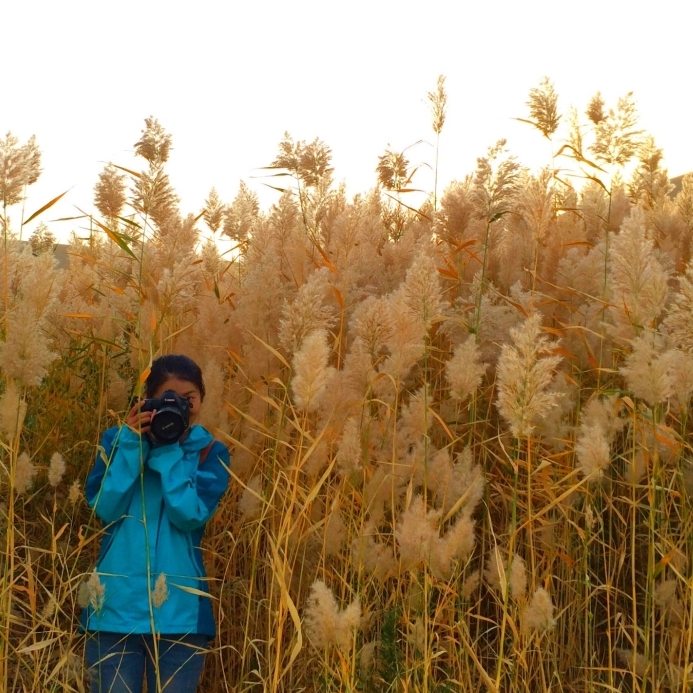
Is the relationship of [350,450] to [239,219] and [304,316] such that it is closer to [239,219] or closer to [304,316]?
[304,316]

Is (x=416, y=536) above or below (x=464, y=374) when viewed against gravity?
below

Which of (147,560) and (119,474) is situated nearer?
(147,560)

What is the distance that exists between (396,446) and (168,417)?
697mm

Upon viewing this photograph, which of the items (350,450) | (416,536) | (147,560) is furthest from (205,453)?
(416,536)

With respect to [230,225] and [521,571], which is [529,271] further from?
[230,225]

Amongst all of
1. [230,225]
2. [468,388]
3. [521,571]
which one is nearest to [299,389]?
[468,388]

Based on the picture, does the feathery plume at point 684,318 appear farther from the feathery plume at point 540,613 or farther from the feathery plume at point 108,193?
the feathery plume at point 108,193

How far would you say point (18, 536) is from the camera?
8.93 ft

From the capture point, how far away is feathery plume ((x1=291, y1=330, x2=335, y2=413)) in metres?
2.05

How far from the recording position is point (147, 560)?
2229 mm

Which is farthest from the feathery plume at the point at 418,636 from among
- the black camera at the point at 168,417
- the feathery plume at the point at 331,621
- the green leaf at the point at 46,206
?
the green leaf at the point at 46,206

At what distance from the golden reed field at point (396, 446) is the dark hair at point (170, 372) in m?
0.07

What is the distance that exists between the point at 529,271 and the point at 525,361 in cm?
130

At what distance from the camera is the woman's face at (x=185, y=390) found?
257 centimetres
